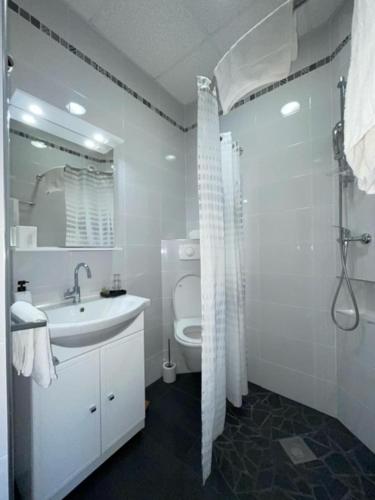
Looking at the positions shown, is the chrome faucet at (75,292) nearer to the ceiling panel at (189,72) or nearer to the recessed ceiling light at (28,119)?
the recessed ceiling light at (28,119)

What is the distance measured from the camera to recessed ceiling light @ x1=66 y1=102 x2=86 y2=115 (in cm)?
137

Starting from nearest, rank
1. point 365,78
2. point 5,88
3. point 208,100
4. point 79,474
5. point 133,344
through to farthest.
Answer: point 5,88 → point 365,78 → point 79,474 → point 208,100 → point 133,344

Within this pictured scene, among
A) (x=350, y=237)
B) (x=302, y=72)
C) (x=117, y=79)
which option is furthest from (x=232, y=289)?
(x=117, y=79)

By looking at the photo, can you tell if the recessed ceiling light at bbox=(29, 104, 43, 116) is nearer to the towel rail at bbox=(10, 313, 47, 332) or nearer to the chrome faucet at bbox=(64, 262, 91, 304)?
the chrome faucet at bbox=(64, 262, 91, 304)

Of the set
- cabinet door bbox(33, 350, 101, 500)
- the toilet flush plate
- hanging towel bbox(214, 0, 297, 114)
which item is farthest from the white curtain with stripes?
hanging towel bbox(214, 0, 297, 114)

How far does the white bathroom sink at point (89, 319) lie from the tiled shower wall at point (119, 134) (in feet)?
0.45

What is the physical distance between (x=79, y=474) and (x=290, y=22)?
225 cm

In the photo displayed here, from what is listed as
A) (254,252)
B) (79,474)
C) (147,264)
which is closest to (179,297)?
(147,264)

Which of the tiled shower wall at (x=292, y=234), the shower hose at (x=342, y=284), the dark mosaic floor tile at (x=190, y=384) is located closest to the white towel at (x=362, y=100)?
the shower hose at (x=342, y=284)

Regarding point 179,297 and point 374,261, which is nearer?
point 374,261

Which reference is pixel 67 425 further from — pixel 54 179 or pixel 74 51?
pixel 74 51

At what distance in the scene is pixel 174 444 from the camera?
1291 millimetres

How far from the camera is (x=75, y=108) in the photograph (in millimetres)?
1399

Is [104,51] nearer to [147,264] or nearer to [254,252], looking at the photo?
[147,264]
